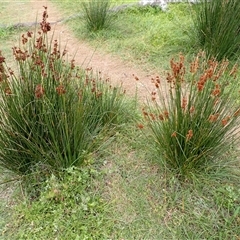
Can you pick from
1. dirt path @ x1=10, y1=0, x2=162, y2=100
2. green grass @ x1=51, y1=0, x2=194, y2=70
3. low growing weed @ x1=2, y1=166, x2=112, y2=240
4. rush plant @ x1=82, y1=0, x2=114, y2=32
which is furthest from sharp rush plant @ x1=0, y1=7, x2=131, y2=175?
rush plant @ x1=82, y1=0, x2=114, y2=32

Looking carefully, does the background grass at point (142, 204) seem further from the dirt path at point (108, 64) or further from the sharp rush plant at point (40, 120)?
the dirt path at point (108, 64)

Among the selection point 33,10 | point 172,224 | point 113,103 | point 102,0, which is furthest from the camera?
point 33,10

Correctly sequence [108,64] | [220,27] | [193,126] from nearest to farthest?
1. [193,126]
2. [220,27]
3. [108,64]

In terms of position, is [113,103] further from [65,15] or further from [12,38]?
[65,15]

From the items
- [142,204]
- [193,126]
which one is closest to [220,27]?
[193,126]

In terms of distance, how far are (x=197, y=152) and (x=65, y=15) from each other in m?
4.08

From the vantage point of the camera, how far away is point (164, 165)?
6.56ft

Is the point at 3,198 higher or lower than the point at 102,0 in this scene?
lower

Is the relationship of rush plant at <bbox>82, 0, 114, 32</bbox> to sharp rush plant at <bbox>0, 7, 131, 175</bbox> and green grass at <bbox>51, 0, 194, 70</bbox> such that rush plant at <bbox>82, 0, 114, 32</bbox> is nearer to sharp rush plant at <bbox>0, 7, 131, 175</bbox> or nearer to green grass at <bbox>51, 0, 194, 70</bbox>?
green grass at <bbox>51, 0, 194, 70</bbox>

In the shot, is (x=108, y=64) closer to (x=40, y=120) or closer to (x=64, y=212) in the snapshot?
(x=40, y=120)

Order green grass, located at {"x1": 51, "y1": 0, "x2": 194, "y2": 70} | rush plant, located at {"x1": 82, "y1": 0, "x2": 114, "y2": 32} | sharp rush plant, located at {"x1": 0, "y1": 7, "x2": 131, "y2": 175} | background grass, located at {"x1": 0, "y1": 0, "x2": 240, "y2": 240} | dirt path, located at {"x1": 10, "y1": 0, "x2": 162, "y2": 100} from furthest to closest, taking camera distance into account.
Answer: rush plant, located at {"x1": 82, "y1": 0, "x2": 114, "y2": 32} → green grass, located at {"x1": 51, "y1": 0, "x2": 194, "y2": 70} → dirt path, located at {"x1": 10, "y1": 0, "x2": 162, "y2": 100} → sharp rush plant, located at {"x1": 0, "y1": 7, "x2": 131, "y2": 175} → background grass, located at {"x1": 0, "y1": 0, "x2": 240, "y2": 240}

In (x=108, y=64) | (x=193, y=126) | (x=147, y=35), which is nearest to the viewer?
(x=193, y=126)

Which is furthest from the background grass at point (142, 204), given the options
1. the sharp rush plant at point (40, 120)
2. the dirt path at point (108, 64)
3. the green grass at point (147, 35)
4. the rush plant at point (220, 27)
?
the green grass at point (147, 35)

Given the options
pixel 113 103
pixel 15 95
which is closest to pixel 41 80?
pixel 15 95
